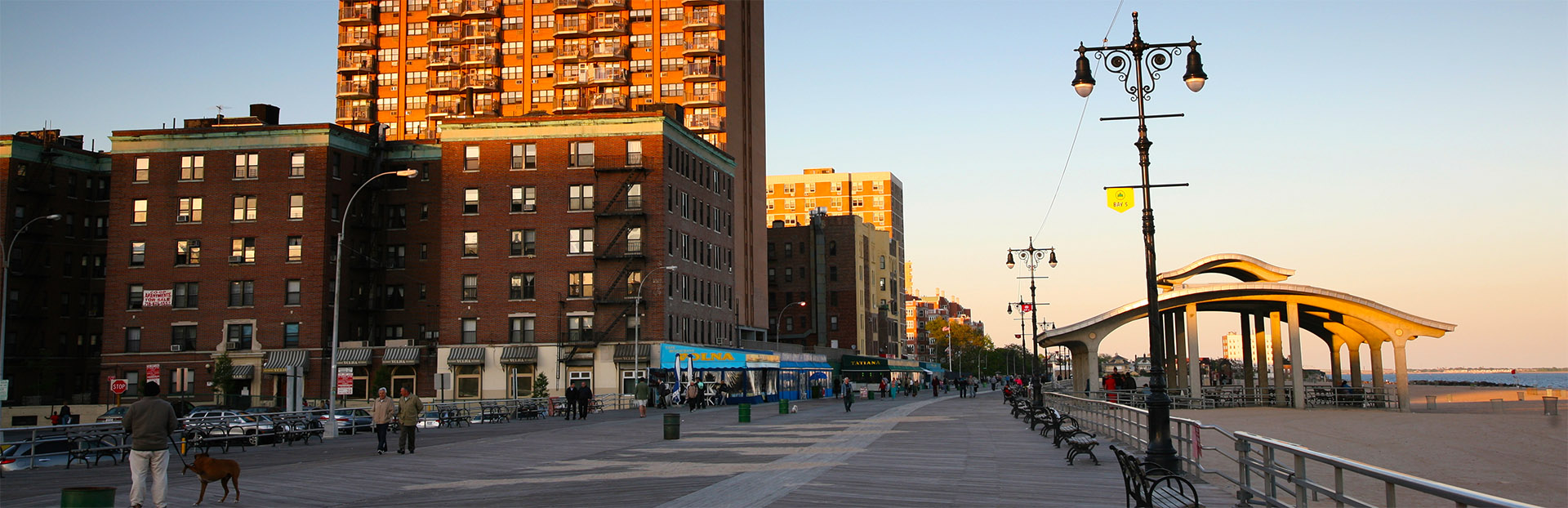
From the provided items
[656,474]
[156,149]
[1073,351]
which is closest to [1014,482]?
[656,474]

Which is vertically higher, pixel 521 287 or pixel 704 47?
pixel 704 47

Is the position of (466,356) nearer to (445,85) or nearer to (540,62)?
(540,62)

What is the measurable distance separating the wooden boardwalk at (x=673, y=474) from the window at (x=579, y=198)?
38904 millimetres

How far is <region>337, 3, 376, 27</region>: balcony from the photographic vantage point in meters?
99.1

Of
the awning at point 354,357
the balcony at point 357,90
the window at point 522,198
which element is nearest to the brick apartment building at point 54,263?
the awning at point 354,357

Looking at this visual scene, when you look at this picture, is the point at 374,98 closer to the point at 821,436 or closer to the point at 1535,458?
the point at 821,436

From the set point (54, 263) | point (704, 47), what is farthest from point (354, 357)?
point (704, 47)

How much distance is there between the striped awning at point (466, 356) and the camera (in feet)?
239

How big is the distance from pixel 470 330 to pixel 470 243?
5497mm

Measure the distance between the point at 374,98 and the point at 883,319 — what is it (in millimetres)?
73894

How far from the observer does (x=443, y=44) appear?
98625 mm

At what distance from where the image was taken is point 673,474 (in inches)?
853

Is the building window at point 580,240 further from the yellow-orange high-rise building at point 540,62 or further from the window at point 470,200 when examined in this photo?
the yellow-orange high-rise building at point 540,62

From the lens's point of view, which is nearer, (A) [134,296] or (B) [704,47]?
(A) [134,296]
